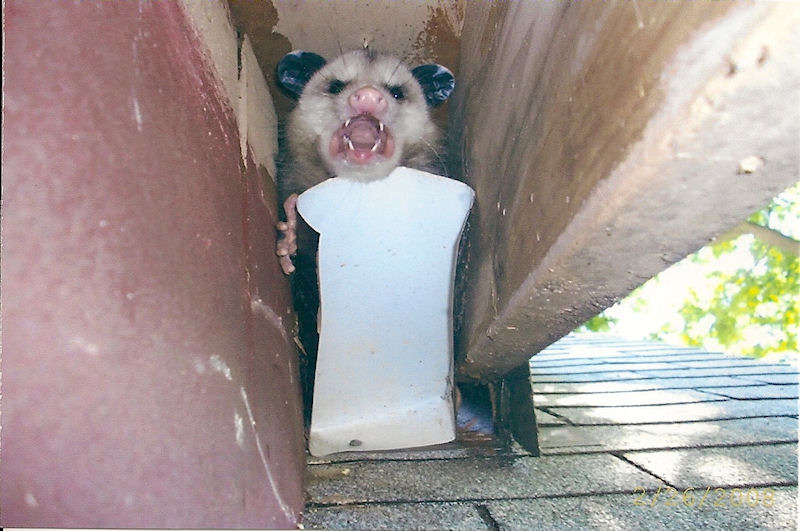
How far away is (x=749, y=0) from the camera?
41 cm

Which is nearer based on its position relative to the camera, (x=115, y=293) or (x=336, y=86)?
(x=115, y=293)

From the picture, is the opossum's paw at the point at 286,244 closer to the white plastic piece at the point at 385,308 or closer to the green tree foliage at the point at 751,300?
the white plastic piece at the point at 385,308

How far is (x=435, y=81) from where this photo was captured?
164 centimetres

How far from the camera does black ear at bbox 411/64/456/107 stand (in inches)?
62.7

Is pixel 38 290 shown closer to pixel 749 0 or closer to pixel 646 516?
pixel 749 0

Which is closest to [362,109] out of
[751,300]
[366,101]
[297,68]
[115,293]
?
[366,101]

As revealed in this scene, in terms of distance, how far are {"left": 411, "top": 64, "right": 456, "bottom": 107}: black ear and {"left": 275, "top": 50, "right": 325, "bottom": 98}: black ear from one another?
10.9 inches

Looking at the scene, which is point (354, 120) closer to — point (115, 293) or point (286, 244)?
point (286, 244)

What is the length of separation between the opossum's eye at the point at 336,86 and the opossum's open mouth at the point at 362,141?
0.86ft

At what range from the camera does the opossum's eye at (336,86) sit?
1755 mm

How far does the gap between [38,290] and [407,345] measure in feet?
3.02

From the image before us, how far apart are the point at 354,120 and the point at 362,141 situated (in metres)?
0.09

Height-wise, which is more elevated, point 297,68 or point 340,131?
point 297,68

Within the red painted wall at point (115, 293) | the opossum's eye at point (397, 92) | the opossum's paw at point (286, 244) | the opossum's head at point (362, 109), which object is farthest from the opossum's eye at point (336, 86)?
the red painted wall at point (115, 293)
